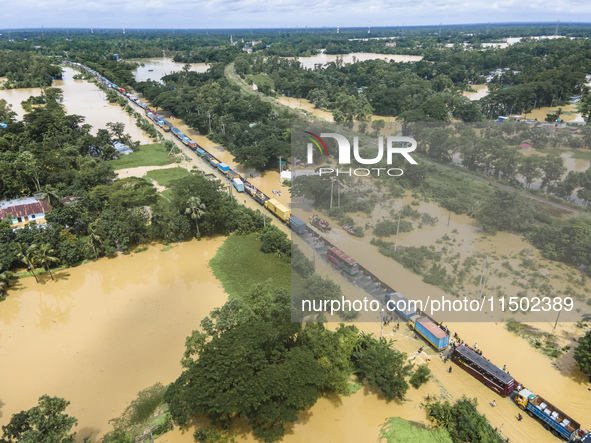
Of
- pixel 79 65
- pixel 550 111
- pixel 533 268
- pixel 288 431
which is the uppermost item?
pixel 79 65

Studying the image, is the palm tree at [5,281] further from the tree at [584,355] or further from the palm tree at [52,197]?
the tree at [584,355]

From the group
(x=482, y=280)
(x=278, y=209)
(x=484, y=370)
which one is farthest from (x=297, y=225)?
(x=484, y=370)

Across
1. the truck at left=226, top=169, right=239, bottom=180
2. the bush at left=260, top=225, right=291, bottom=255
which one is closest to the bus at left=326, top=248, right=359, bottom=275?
the bush at left=260, top=225, right=291, bottom=255

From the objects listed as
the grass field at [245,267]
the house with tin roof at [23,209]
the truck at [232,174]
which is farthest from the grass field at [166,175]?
the grass field at [245,267]

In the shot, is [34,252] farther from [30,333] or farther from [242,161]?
[242,161]

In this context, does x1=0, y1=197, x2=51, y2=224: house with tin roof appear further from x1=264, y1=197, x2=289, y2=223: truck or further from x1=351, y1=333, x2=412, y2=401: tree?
x1=351, y1=333, x2=412, y2=401: tree

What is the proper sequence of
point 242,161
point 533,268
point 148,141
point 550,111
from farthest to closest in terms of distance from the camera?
1. point 550,111
2. point 148,141
3. point 242,161
4. point 533,268

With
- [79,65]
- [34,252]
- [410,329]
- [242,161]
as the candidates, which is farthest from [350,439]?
[79,65]
